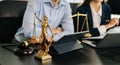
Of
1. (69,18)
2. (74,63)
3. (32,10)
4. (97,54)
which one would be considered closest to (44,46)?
(74,63)

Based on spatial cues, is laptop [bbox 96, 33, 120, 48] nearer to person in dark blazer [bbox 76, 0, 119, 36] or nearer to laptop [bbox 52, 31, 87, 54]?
laptop [bbox 52, 31, 87, 54]

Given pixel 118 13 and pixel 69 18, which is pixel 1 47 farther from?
pixel 118 13

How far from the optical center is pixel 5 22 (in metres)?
2.29

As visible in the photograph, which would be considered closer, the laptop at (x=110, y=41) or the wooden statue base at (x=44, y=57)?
the wooden statue base at (x=44, y=57)

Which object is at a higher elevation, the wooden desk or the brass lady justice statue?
the brass lady justice statue

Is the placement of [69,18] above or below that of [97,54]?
above

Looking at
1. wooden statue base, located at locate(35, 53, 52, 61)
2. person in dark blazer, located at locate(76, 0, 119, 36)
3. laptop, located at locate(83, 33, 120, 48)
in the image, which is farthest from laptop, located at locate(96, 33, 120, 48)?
person in dark blazer, located at locate(76, 0, 119, 36)

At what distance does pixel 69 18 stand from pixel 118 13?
96 cm

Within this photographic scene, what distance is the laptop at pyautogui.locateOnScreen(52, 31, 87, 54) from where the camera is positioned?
4.62 feet

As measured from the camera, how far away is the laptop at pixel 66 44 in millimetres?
1407

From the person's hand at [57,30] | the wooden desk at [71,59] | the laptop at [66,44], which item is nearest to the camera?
the wooden desk at [71,59]

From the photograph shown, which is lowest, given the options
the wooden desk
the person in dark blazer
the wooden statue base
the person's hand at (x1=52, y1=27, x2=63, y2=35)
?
the wooden desk

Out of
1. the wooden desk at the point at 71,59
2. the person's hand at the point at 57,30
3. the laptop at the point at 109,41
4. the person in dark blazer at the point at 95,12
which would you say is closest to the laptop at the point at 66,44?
the wooden desk at the point at 71,59

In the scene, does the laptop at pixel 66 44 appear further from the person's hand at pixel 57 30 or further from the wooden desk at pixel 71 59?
the person's hand at pixel 57 30
